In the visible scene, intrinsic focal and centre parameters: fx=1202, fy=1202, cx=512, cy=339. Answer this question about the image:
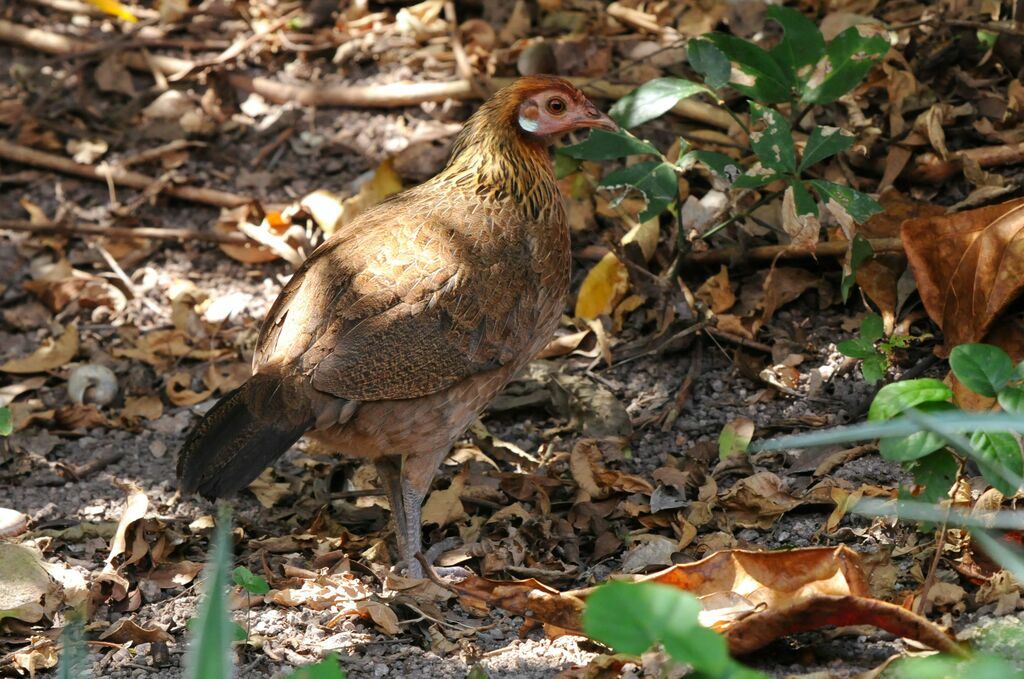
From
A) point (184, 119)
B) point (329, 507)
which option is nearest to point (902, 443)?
point (329, 507)

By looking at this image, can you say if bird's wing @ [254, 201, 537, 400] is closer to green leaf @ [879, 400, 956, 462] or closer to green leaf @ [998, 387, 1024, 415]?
green leaf @ [879, 400, 956, 462]

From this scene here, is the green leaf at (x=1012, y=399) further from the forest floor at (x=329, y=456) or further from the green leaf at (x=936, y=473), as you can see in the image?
the forest floor at (x=329, y=456)

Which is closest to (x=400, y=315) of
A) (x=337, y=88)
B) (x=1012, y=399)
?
(x=1012, y=399)

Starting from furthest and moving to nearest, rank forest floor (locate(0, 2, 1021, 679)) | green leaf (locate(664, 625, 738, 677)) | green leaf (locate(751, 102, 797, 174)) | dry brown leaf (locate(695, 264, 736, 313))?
dry brown leaf (locate(695, 264, 736, 313)), green leaf (locate(751, 102, 797, 174)), forest floor (locate(0, 2, 1021, 679)), green leaf (locate(664, 625, 738, 677))

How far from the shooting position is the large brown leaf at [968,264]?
4.14 metres

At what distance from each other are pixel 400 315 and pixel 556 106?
3.91ft

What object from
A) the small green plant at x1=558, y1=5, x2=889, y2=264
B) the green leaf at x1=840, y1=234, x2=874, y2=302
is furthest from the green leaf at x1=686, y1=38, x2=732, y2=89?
the green leaf at x1=840, y1=234, x2=874, y2=302

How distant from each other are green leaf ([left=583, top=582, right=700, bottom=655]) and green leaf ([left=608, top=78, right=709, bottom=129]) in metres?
2.71

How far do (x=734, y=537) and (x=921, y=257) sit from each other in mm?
1290

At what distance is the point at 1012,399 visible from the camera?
296cm

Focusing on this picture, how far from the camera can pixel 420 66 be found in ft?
22.1

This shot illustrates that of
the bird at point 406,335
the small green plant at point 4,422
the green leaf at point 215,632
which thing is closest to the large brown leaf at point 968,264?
the bird at point 406,335

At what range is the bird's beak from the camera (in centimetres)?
477

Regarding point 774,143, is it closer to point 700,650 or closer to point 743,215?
point 743,215
